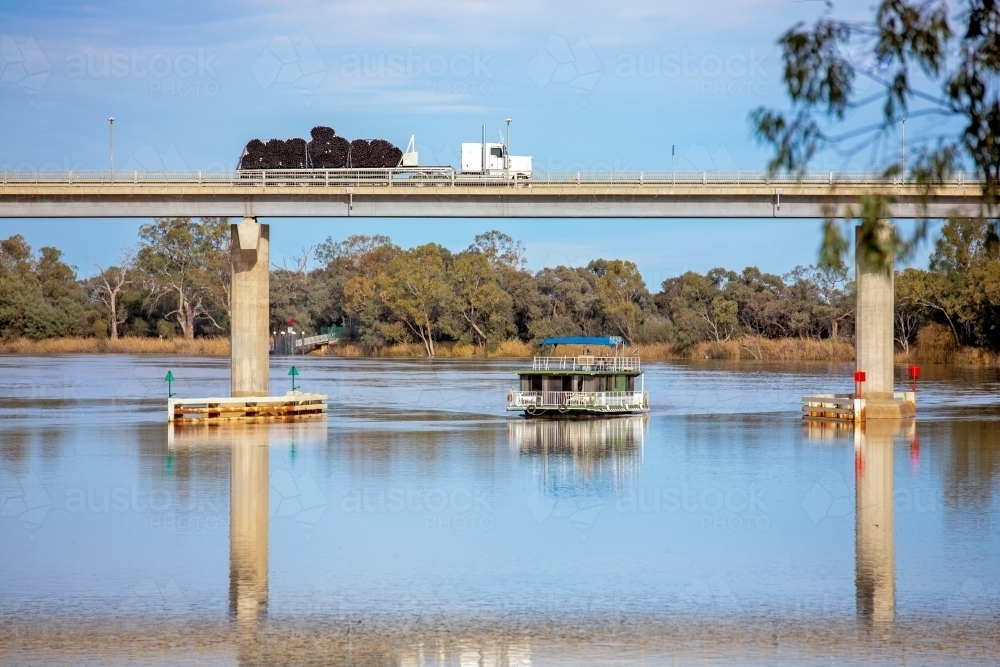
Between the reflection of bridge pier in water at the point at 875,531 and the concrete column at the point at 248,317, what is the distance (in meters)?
22.7

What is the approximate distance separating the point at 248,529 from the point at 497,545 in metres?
5.08

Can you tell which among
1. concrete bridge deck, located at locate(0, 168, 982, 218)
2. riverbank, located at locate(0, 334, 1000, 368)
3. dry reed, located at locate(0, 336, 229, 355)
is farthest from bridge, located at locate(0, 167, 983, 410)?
dry reed, located at locate(0, 336, 229, 355)

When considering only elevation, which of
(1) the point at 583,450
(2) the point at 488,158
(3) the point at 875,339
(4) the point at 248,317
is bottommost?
(1) the point at 583,450

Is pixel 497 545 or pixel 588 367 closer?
pixel 497 545

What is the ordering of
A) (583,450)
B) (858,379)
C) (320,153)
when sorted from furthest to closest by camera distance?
1. (320,153)
2. (858,379)
3. (583,450)

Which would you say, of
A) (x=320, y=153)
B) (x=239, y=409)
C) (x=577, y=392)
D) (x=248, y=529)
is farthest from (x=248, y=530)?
(x=320, y=153)

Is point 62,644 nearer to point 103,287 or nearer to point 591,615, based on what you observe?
point 591,615

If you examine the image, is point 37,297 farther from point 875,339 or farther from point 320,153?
point 875,339

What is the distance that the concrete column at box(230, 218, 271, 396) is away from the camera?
5131 cm

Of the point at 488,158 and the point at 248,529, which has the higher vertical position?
the point at 488,158

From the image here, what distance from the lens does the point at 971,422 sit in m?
51.4

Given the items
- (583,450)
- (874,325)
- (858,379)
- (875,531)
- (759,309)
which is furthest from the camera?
(759,309)

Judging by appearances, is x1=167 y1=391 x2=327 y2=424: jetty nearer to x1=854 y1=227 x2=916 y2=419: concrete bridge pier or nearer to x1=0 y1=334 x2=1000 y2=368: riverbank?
x1=854 y1=227 x2=916 y2=419: concrete bridge pier

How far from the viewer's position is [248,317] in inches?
2025
